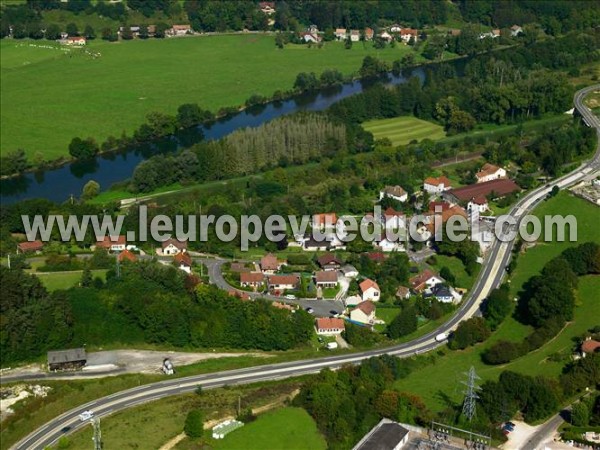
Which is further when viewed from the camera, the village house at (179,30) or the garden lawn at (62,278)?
the village house at (179,30)

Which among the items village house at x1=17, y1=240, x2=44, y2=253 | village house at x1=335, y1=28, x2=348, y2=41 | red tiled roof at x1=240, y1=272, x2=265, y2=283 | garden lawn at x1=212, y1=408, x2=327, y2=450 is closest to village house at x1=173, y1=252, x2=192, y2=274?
red tiled roof at x1=240, y1=272, x2=265, y2=283

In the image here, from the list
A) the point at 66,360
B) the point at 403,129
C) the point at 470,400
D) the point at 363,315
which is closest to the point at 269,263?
the point at 363,315

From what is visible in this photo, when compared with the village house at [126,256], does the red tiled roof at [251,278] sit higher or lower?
lower

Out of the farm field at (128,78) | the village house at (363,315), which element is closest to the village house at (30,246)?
the farm field at (128,78)

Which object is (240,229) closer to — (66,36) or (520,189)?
(520,189)

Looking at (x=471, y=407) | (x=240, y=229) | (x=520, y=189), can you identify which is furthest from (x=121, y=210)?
(x=471, y=407)

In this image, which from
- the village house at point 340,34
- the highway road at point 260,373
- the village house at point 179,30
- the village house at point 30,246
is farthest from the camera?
the village house at point 179,30

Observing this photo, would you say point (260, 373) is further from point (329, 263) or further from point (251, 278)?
point (329, 263)

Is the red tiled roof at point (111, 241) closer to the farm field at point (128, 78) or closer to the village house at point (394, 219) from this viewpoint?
the village house at point (394, 219)
